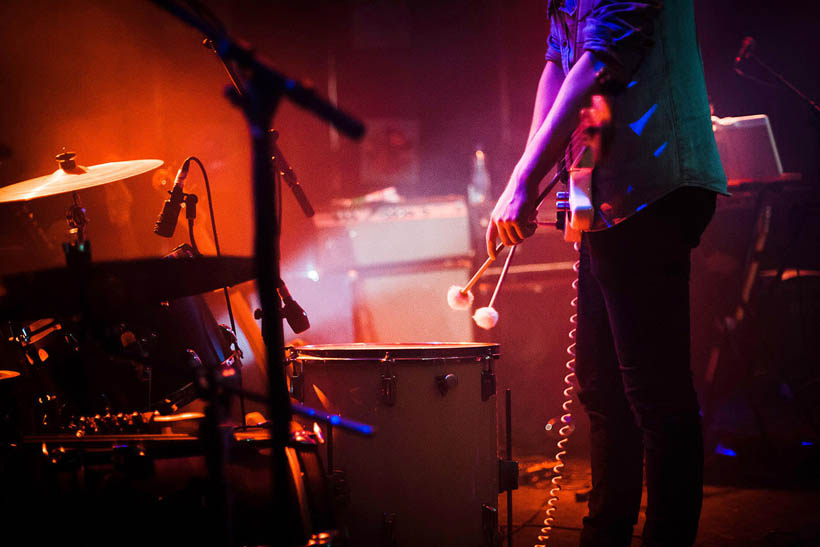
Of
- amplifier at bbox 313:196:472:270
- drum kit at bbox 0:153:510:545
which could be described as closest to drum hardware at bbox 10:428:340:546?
drum kit at bbox 0:153:510:545

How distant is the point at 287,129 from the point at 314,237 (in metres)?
1.56

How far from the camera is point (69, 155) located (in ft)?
8.24

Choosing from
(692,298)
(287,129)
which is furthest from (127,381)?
(287,129)

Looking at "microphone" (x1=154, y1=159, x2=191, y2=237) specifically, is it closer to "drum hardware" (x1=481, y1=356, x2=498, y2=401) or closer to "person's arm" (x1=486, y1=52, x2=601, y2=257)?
"person's arm" (x1=486, y1=52, x2=601, y2=257)

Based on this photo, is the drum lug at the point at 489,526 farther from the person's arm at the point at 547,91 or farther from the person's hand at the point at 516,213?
the person's arm at the point at 547,91

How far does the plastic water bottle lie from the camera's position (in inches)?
232

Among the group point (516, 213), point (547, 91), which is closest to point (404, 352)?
point (516, 213)

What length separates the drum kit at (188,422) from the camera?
1446 millimetres

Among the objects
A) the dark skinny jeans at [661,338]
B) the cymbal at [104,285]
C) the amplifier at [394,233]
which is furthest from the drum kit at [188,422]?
the amplifier at [394,233]

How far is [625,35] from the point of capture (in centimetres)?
155

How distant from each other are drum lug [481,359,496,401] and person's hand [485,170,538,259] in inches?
26.2

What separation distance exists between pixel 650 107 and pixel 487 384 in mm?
1115

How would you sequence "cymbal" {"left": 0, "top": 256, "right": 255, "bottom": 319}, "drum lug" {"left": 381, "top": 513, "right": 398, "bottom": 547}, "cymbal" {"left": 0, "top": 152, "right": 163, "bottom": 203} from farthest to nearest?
"cymbal" {"left": 0, "top": 152, "right": 163, "bottom": 203}
"drum lug" {"left": 381, "top": 513, "right": 398, "bottom": 547}
"cymbal" {"left": 0, "top": 256, "right": 255, "bottom": 319}

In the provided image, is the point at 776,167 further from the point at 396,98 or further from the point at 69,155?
the point at 396,98
